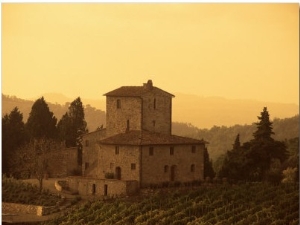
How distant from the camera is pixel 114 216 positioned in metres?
25.8

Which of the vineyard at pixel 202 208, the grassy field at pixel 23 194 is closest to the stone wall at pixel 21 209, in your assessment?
the grassy field at pixel 23 194

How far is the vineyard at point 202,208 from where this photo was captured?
25.6 m

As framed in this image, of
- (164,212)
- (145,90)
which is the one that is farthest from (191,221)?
(145,90)

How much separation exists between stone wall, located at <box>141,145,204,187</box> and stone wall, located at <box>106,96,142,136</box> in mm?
456

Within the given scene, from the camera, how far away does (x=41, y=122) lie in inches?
1038

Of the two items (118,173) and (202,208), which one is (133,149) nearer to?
(118,173)

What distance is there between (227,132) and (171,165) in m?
1.14

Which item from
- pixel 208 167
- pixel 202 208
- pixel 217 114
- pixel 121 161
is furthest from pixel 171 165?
pixel 217 114

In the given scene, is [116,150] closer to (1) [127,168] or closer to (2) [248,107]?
(1) [127,168]

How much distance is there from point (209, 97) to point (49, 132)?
2675 millimetres

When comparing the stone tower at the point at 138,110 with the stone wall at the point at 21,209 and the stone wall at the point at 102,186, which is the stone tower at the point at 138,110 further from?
the stone wall at the point at 21,209

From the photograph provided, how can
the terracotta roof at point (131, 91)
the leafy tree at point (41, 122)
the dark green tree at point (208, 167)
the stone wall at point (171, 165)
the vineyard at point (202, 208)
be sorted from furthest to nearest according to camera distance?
the dark green tree at point (208, 167)
the stone wall at point (171, 165)
the leafy tree at point (41, 122)
the terracotta roof at point (131, 91)
the vineyard at point (202, 208)

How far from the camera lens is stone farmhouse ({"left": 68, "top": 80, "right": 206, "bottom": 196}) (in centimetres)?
2625

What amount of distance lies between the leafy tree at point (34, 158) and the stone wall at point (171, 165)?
58.8 inches
